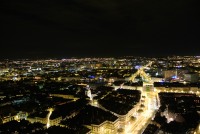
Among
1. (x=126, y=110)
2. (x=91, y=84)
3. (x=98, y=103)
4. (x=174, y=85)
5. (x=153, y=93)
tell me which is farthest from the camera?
(x=91, y=84)

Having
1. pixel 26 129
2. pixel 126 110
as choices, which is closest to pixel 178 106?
pixel 126 110

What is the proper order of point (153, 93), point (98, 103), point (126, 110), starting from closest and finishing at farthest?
point (126, 110), point (98, 103), point (153, 93)

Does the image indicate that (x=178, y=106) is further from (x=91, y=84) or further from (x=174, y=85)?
(x=91, y=84)

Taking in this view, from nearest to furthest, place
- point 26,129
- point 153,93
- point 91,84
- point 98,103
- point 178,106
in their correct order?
1. point 26,129
2. point 178,106
3. point 98,103
4. point 153,93
5. point 91,84

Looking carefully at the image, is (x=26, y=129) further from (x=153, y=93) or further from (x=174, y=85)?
(x=174, y=85)

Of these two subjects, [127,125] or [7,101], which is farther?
[7,101]

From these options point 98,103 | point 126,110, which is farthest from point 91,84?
point 126,110

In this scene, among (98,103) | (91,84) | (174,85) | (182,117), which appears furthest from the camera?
(91,84)

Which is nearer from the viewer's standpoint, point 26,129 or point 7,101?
point 26,129
